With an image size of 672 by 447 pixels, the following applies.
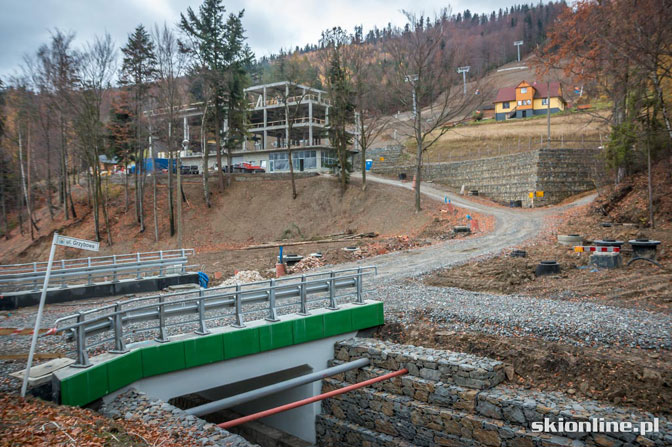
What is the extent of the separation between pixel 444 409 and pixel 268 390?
11.2ft

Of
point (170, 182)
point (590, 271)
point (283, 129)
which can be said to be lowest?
point (590, 271)

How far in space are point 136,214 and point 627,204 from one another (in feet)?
124

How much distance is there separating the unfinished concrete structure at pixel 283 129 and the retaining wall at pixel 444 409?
3774 cm

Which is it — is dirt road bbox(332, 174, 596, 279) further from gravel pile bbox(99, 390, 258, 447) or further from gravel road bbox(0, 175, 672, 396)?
gravel pile bbox(99, 390, 258, 447)

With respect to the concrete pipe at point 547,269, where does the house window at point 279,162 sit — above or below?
above

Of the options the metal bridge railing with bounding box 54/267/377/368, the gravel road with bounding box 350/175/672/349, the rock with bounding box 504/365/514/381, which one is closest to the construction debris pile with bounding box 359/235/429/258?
the gravel road with bounding box 350/175/672/349

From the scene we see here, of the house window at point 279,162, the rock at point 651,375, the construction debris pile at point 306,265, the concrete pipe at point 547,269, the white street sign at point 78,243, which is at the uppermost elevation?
the house window at point 279,162

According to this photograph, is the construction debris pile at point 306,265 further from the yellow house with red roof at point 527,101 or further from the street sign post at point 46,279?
the yellow house with red roof at point 527,101

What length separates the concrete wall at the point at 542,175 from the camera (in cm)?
3838

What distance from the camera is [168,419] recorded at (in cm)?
692

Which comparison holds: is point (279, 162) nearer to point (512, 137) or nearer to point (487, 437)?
point (512, 137)

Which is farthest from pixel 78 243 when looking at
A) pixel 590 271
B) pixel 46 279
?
pixel 590 271

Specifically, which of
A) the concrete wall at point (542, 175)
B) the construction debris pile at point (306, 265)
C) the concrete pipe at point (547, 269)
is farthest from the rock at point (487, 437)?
the concrete wall at point (542, 175)

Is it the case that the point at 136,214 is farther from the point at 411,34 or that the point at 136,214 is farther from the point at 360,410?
the point at 360,410
